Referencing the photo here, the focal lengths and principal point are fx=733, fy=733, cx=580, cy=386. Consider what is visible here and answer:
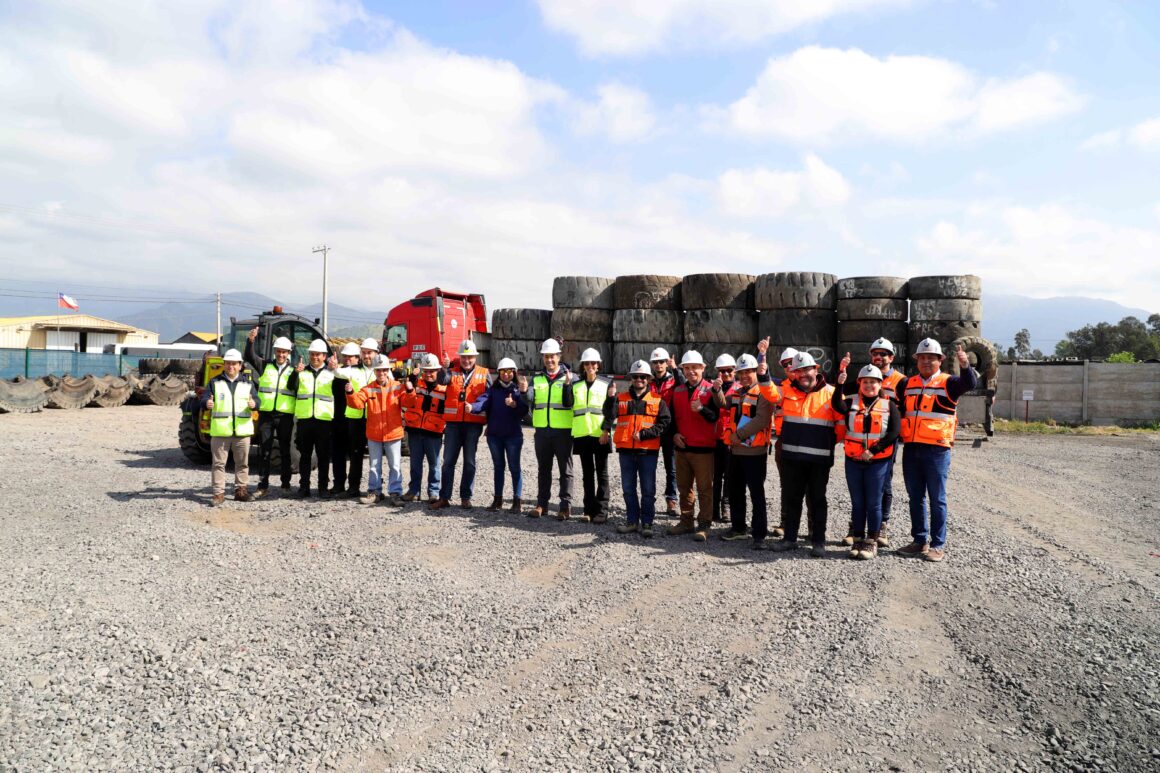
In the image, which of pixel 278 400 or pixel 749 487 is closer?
pixel 749 487

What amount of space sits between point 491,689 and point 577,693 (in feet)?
1.45

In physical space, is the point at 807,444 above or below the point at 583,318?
below

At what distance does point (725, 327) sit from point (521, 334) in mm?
4544

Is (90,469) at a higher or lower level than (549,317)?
lower

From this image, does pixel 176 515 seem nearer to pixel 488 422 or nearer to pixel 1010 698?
pixel 488 422

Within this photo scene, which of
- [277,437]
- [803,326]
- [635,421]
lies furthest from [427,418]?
[803,326]

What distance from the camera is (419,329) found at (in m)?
16.0

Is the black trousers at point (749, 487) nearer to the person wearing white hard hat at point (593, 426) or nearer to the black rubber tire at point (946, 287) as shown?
the person wearing white hard hat at point (593, 426)

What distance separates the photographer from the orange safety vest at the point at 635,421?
269 inches

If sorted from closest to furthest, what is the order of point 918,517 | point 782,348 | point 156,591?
point 156,591
point 918,517
point 782,348

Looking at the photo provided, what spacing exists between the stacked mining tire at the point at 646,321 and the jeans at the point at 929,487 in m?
8.66

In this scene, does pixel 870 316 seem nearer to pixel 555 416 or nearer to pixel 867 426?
pixel 867 426

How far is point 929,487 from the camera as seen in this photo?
629 centimetres

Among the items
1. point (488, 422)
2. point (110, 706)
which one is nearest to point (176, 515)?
Answer: point (488, 422)
